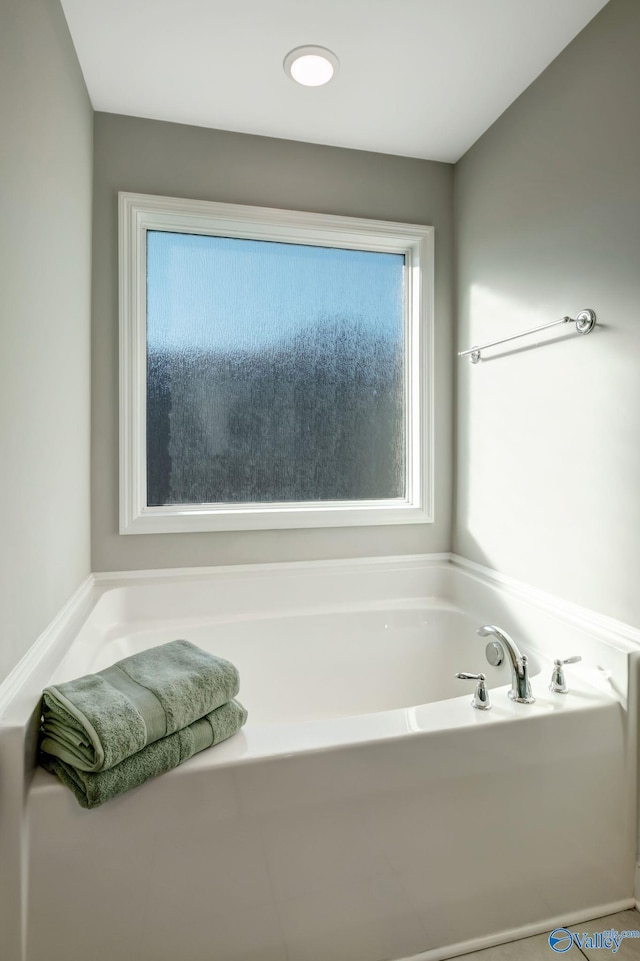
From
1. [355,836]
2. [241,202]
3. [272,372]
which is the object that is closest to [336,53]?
[241,202]

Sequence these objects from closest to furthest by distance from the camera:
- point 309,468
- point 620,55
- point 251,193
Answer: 1. point 620,55
2. point 251,193
3. point 309,468

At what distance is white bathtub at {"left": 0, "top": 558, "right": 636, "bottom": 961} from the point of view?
1087 millimetres

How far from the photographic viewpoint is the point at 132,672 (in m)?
1.32

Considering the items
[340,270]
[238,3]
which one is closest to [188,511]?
[340,270]

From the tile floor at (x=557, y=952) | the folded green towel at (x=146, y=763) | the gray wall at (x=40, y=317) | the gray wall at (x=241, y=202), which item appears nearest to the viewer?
the folded green towel at (x=146, y=763)

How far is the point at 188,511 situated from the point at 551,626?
1.38 meters

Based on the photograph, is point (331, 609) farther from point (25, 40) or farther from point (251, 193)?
point (25, 40)

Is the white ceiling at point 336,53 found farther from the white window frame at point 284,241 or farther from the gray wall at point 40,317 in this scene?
the white window frame at point 284,241

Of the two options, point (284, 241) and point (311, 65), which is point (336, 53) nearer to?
point (311, 65)

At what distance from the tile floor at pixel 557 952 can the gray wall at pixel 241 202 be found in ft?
4.42

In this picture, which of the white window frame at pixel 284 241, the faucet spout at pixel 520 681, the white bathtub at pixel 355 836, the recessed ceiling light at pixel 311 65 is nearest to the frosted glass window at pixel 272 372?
the white window frame at pixel 284 241

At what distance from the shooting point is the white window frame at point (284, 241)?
211 centimetres

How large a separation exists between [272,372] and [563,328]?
113cm

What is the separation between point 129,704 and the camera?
1.15m
